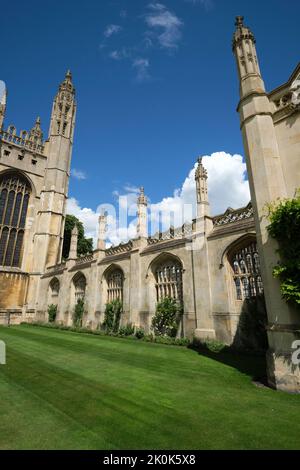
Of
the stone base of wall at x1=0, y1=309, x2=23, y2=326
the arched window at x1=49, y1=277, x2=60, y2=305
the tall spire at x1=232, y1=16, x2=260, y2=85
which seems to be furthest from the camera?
the stone base of wall at x1=0, y1=309, x2=23, y2=326

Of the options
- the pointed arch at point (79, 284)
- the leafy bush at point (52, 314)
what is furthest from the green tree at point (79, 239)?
the pointed arch at point (79, 284)

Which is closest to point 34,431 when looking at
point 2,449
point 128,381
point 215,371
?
point 2,449

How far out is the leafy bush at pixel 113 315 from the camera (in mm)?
16344

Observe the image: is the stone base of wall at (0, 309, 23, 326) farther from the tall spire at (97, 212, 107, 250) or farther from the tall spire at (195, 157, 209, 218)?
the tall spire at (195, 157, 209, 218)

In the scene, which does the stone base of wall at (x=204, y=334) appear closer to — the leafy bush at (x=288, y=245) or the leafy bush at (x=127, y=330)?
the leafy bush at (x=127, y=330)

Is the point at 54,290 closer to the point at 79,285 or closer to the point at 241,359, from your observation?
the point at 79,285

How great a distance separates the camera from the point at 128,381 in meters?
5.86

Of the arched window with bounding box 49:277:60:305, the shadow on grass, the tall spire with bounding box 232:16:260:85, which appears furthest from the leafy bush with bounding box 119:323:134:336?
the tall spire with bounding box 232:16:260:85

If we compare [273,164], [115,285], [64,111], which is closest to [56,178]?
[64,111]

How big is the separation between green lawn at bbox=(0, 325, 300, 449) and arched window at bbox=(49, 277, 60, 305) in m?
18.5

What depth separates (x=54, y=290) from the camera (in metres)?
26.0

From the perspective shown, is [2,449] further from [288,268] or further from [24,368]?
[288,268]

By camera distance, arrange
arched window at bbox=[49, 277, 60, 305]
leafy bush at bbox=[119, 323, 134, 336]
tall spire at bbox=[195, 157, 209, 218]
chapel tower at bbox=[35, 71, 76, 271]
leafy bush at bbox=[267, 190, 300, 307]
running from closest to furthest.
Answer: leafy bush at bbox=[267, 190, 300, 307] → tall spire at bbox=[195, 157, 209, 218] → leafy bush at bbox=[119, 323, 134, 336] → arched window at bbox=[49, 277, 60, 305] → chapel tower at bbox=[35, 71, 76, 271]

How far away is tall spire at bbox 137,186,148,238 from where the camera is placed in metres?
16.5
